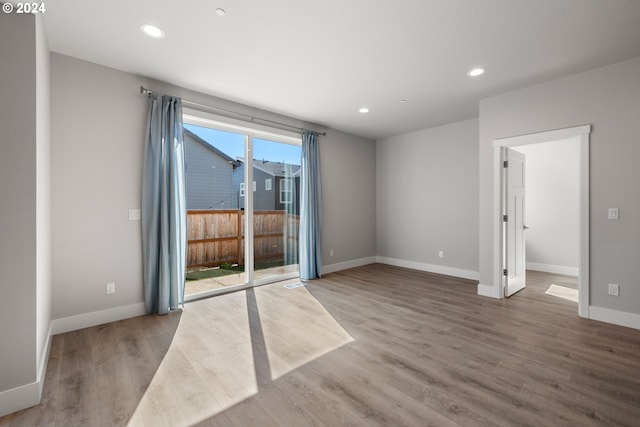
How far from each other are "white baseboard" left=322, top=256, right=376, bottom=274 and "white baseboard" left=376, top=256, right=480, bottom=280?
0.99ft

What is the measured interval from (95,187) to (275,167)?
254cm

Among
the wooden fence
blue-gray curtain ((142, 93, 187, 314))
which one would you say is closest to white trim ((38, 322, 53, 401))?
blue-gray curtain ((142, 93, 187, 314))

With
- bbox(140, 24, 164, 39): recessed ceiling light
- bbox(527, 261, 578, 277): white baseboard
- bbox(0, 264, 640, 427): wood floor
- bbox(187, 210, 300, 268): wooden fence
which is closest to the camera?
bbox(0, 264, 640, 427): wood floor

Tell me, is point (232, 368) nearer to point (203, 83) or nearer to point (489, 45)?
point (203, 83)

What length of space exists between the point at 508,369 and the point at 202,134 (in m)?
4.29

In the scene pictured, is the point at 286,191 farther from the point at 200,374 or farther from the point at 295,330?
the point at 200,374

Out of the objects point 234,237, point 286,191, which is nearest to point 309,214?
point 286,191

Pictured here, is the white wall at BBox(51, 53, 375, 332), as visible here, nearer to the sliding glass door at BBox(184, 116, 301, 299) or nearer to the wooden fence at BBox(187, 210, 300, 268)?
the sliding glass door at BBox(184, 116, 301, 299)

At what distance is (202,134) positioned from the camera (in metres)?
4.05

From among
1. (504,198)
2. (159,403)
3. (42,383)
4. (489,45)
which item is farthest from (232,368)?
(504,198)

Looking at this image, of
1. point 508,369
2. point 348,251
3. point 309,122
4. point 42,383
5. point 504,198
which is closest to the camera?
point 42,383

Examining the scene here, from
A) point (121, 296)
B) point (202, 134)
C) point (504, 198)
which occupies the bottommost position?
point (121, 296)

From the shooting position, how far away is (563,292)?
169 inches

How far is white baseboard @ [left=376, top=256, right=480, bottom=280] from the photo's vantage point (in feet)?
16.9
